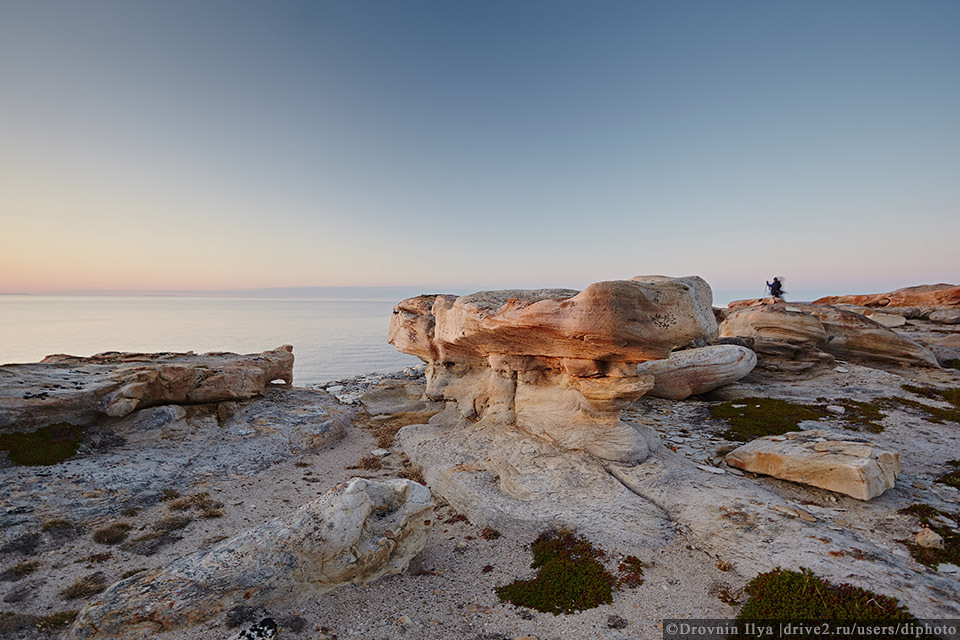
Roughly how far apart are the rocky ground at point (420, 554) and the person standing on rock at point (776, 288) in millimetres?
28225

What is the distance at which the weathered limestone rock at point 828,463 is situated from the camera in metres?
9.70

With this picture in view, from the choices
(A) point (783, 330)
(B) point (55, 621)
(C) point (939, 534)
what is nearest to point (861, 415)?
(A) point (783, 330)

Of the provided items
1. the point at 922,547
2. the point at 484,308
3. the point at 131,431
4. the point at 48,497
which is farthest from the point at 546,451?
the point at 131,431

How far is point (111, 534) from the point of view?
960 cm

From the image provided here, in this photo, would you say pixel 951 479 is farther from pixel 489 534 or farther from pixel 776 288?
pixel 776 288

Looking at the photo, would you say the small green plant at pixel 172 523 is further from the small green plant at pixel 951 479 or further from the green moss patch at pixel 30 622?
the small green plant at pixel 951 479

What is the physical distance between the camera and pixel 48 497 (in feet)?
34.8

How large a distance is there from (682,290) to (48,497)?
683 inches

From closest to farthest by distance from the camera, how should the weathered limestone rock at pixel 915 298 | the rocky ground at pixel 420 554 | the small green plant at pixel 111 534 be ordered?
the rocky ground at pixel 420 554 < the small green plant at pixel 111 534 < the weathered limestone rock at pixel 915 298

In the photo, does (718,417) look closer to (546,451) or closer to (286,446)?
(546,451)

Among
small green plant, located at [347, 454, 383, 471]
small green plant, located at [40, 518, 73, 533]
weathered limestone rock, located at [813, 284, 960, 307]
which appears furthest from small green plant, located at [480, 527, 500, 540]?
weathered limestone rock, located at [813, 284, 960, 307]

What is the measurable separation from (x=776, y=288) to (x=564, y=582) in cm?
4687

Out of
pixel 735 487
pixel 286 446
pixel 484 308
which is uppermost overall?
pixel 484 308

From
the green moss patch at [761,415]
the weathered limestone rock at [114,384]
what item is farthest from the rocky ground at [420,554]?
the green moss patch at [761,415]
